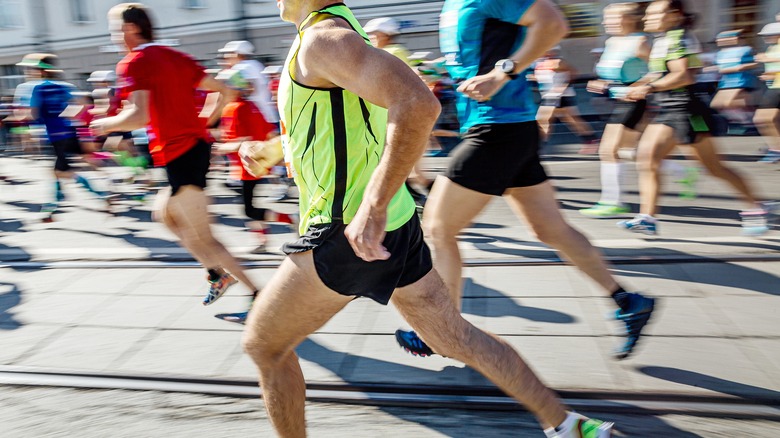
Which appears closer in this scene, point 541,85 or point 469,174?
Result: point 469,174

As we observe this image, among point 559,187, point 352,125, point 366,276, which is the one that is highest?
point 352,125

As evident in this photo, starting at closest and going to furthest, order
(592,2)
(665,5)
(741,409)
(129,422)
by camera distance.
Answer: (741,409), (129,422), (665,5), (592,2)

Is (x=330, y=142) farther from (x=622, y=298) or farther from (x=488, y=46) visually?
(x=622, y=298)

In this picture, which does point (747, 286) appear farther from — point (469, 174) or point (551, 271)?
point (469, 174)

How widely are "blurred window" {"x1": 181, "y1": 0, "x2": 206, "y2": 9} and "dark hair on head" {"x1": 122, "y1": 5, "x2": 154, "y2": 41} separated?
20.1 meters

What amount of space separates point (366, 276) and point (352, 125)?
46cm

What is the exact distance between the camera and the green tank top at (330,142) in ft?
6.85

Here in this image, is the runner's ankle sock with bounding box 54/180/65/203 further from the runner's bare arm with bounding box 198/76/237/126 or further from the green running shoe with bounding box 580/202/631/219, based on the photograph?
the green running shoe with bounding box 580/202/631/219

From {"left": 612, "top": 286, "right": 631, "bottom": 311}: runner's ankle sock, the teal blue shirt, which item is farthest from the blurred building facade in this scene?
{"left": 612, "top": 286, "right": 631, "bottom": 311}: runner's ankle sock

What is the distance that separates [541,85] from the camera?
1011 cm

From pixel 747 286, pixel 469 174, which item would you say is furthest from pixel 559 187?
pixel 469 174

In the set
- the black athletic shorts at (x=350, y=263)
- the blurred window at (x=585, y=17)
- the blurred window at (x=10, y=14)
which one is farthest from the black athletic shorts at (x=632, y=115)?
the blurred window at (x=10, y=14)

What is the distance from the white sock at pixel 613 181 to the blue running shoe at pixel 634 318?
9.93 feet

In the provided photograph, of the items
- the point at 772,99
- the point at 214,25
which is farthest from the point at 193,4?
the point at 772,99
